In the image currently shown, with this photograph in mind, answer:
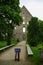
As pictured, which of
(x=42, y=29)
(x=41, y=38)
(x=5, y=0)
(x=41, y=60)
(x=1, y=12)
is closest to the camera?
(x=41, y=60)

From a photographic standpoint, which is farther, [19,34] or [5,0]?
[19,34]

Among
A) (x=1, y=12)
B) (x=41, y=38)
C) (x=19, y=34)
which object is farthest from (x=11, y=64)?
(x=19, y=34)

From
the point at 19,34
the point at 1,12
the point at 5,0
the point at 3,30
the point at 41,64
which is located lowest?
the point at 41,64

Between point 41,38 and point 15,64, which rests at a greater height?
point 41,38

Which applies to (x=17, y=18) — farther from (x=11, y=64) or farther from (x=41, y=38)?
(x=41, y=38)

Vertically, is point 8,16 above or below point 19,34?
below

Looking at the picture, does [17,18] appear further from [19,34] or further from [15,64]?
[19,34]

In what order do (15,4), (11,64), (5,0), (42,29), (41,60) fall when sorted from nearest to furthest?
(11,64)
(41,60)
(5,0)
(15,4)
(42,29)

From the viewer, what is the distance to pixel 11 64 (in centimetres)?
1872

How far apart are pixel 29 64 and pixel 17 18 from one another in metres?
13.3

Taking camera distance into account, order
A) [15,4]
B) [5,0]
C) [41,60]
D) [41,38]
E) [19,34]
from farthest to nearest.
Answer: [19,34]
[41,38]
[15,4]
[5,0]
[41,60]

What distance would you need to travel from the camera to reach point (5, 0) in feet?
108

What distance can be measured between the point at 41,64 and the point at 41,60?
67.4 inches

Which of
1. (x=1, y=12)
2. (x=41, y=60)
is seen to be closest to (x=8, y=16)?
(x=1, y=12)
